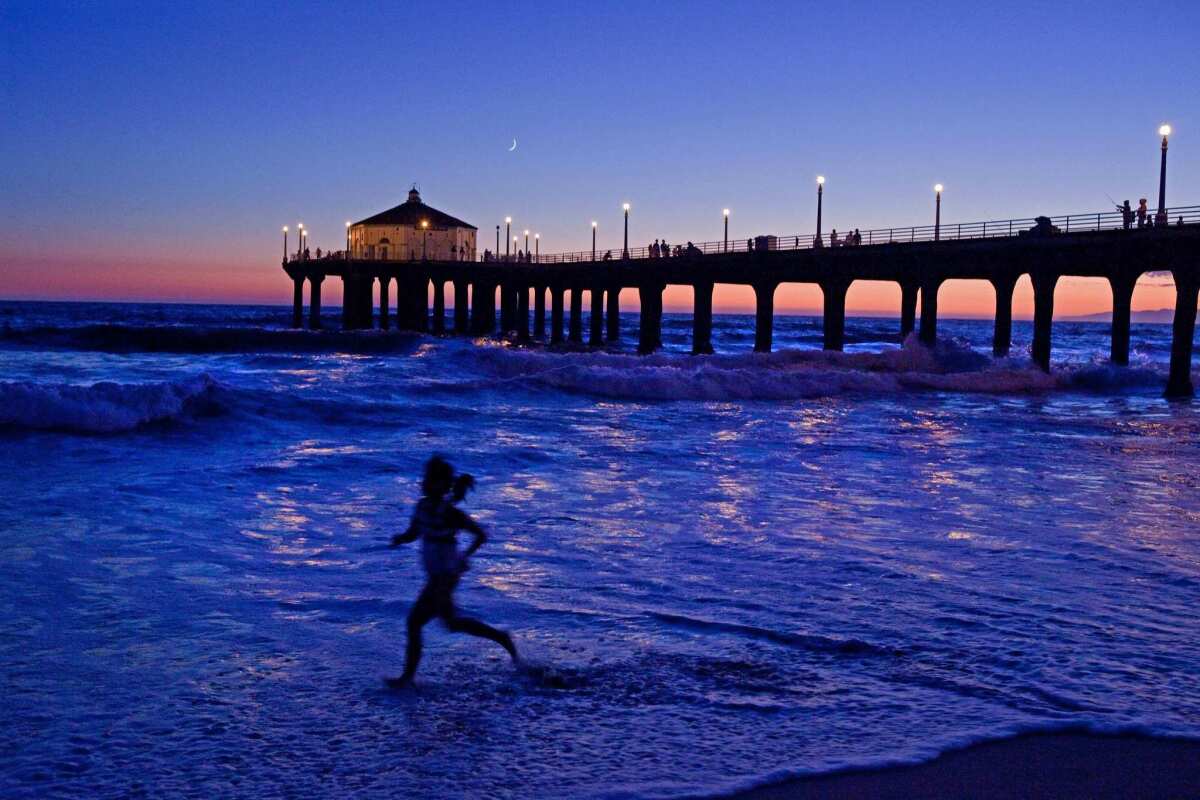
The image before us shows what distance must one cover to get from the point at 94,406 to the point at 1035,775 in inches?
670

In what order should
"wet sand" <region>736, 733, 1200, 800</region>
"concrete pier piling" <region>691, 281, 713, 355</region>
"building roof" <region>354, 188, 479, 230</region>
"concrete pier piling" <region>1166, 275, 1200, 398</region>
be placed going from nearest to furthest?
"wet sand" <region>736, 733, 1200, 800</region>, "concrete pier piling" <region>1166, 275, 1200, 398</region>, "concrete pier piling" <region>691, 281, 713, 355</region>, "building roof" <region>354, 188, 479, 230</region>

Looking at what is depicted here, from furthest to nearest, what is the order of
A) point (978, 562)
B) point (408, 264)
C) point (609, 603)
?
1. point (408, 264)
2. point (978, 562)
3. point (609, 603)

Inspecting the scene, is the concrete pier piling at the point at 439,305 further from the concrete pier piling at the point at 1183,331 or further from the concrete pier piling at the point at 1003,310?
the concrete pier piling at the point at 1183,331

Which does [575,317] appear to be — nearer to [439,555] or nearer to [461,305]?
[461,305]

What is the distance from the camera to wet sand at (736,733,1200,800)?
14.6 feet

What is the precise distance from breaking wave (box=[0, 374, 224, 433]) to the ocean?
84 mm

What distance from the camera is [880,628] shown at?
6.90 metres

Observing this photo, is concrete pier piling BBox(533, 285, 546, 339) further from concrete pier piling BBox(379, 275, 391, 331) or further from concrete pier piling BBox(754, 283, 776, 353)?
concrete pier piling BBox(754, 283, 776, 353)

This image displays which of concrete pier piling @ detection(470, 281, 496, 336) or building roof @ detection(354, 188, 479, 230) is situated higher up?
building roof @ detection(354, 188, 479, 230)

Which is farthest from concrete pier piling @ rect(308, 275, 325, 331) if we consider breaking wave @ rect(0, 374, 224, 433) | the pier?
breaking wave @ rect(0, 374, 224, 433)

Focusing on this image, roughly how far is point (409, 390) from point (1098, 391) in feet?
67.6

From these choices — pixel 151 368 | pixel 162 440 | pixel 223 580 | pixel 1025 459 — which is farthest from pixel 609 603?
pixel 151 368

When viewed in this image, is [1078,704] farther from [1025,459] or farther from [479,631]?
[1025,459]

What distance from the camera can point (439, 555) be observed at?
19.4 feet
